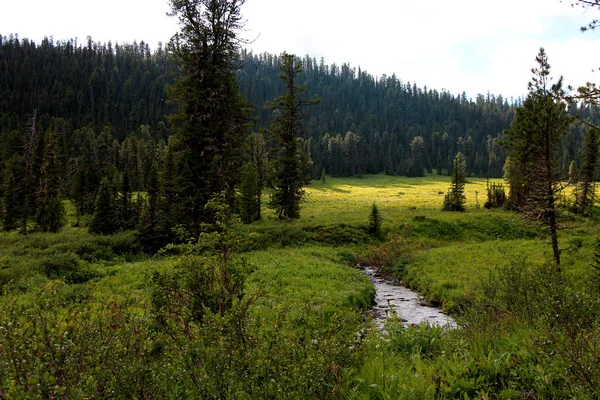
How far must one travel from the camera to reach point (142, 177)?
7475 centimetres

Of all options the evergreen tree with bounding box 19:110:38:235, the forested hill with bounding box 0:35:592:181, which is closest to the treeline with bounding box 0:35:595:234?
the forested hill with bounding box 0:35:592:181

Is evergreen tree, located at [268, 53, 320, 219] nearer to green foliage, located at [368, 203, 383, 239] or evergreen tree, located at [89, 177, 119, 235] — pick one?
green foliage, located at [368, 203, 383, 239]

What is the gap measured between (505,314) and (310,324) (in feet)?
15.7

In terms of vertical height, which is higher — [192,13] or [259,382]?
[192,13]

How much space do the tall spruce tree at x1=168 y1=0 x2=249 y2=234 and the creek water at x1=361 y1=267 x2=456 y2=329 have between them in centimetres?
967

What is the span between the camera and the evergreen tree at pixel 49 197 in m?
39.2

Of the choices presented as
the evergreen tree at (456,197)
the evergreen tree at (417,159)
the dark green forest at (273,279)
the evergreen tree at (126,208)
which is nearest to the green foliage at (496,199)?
the dark green forest at (273,279)

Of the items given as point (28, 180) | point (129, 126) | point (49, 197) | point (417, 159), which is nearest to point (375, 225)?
point (49, 197)

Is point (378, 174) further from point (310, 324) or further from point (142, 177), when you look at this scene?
point (310, 324)

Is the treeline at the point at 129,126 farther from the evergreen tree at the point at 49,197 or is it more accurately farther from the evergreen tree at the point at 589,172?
the evergreen tree at the point at 589,172

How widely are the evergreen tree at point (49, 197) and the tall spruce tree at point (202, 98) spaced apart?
96.3ft

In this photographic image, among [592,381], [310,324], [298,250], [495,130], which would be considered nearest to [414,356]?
[310,324]

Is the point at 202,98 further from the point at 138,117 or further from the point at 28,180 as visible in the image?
the point at 138,117

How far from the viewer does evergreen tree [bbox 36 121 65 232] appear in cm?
3922
